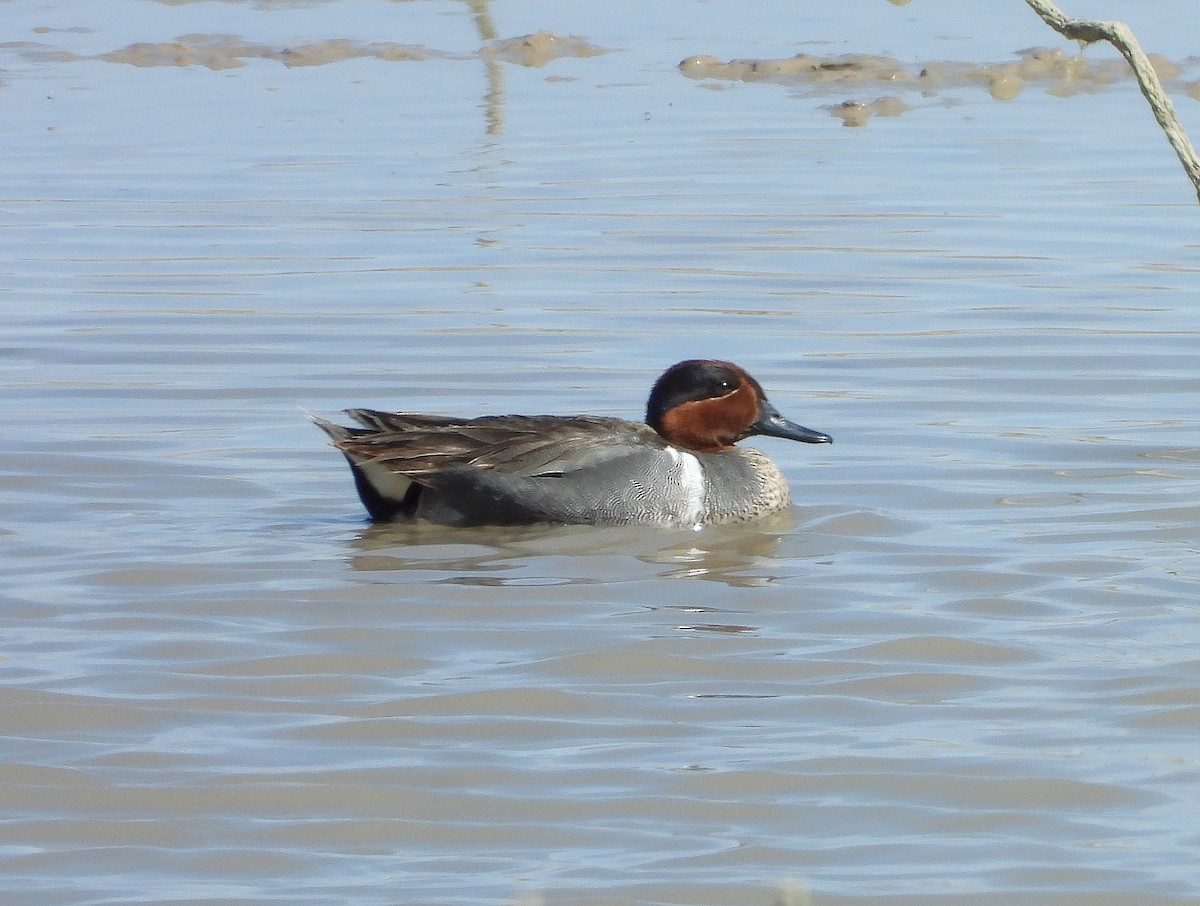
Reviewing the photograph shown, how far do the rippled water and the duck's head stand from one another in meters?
0.26

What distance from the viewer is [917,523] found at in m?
7.26

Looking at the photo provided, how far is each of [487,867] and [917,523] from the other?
122 inches

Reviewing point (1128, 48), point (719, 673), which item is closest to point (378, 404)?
point (719, 673)

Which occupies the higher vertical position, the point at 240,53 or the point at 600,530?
the point at 600,530

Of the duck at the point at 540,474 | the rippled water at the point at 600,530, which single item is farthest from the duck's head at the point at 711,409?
the rippled water at the point at 600,530

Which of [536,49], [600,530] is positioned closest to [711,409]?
[600,530]

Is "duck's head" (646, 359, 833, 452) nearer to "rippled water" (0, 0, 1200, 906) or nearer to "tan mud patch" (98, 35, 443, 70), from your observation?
"rippled water" (0, 0, 1200, 906)

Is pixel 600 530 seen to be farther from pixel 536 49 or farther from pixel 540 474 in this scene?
pixel 536 49

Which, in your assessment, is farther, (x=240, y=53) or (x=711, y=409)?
(x=240, y=53)

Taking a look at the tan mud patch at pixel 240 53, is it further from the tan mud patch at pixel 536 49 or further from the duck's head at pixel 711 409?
the duck's head at pixel 711 409

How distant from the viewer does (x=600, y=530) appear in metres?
7.39

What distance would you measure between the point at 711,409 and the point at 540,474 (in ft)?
2.45

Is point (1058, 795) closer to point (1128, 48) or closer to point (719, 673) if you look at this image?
point (719, 673)

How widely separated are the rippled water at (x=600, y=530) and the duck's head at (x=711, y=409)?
10.3 inches
